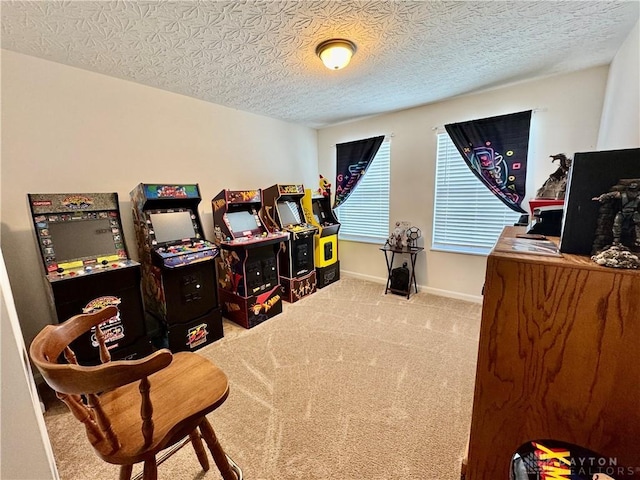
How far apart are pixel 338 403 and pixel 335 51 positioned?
98.6 inches

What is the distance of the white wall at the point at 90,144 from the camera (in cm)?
202

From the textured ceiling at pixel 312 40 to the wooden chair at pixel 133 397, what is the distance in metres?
1.77

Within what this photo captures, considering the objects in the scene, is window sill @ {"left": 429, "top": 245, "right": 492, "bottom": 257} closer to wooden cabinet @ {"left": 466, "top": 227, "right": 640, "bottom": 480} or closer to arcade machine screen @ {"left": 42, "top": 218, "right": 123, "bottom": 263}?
wooden cabinet @ {"left": 466, "top": 227, "right": 640, "bottom": 480}

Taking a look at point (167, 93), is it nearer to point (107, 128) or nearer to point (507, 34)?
point (107, 128)

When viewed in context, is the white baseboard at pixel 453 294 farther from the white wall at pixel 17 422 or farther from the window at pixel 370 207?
the white wall at pixel 17 422

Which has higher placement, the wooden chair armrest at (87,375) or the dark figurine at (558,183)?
the dark figurine at (558,183)

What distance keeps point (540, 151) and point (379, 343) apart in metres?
2.63

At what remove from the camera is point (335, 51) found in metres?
1.92

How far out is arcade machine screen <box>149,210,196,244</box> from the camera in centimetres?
246

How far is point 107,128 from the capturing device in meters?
2.45

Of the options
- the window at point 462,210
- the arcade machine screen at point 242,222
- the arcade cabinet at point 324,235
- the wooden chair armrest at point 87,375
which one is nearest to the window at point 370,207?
the arcade cabinet at point 324,235

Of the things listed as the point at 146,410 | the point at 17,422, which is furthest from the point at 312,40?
the point at 17,422

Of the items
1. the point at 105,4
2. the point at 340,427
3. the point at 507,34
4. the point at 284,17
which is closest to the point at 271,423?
the point at 340,427

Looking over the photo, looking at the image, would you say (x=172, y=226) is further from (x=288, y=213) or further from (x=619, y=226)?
(x=619, y=226)
